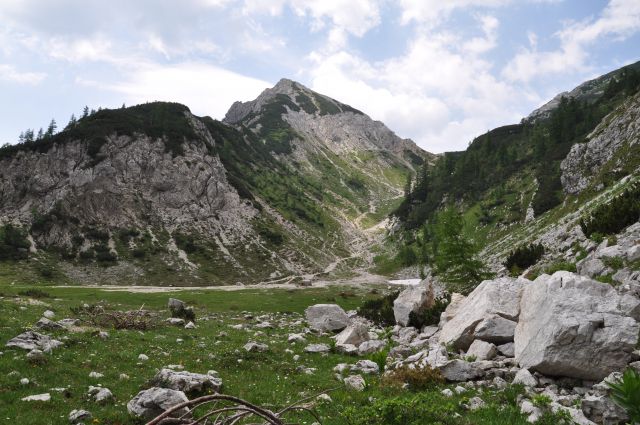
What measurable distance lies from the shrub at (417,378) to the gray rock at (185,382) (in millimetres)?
7090

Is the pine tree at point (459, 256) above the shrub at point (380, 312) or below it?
above

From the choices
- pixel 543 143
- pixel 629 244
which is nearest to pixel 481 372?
pixel 629 244

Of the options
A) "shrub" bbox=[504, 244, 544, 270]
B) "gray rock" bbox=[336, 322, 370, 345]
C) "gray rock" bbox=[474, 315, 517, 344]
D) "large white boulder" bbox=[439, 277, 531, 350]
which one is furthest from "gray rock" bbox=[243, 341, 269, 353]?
"shrub" bbox=[504, 244, 544, 270]

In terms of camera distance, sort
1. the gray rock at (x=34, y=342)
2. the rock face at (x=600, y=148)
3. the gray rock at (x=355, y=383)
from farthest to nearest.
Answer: the rock face at (x=600, y=148), the gray rock at (x=34, y=342), the gray rock at (x=355, y=383)

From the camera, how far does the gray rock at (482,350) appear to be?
1864cm

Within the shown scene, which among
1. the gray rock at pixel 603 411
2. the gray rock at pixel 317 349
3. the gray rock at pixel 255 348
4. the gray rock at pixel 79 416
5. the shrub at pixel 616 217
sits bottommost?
the gray rock at pixel 317 349

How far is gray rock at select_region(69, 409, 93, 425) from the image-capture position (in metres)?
11.8

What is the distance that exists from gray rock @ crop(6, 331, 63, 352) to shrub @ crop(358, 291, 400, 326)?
27.6 metres

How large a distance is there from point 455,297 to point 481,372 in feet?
49.8

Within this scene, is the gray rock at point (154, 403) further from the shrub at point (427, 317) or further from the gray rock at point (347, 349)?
the shrub at point (427, 317)

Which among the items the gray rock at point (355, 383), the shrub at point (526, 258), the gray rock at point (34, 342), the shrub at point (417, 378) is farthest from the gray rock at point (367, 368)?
the shrub at point (526, 258)

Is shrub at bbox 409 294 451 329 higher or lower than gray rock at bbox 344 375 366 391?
lower

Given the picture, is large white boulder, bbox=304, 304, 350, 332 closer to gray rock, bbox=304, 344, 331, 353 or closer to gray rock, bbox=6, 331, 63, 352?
gray rock, bbox=304, 344, 331, 353

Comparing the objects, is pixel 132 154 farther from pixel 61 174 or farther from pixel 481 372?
pixel 481 372
